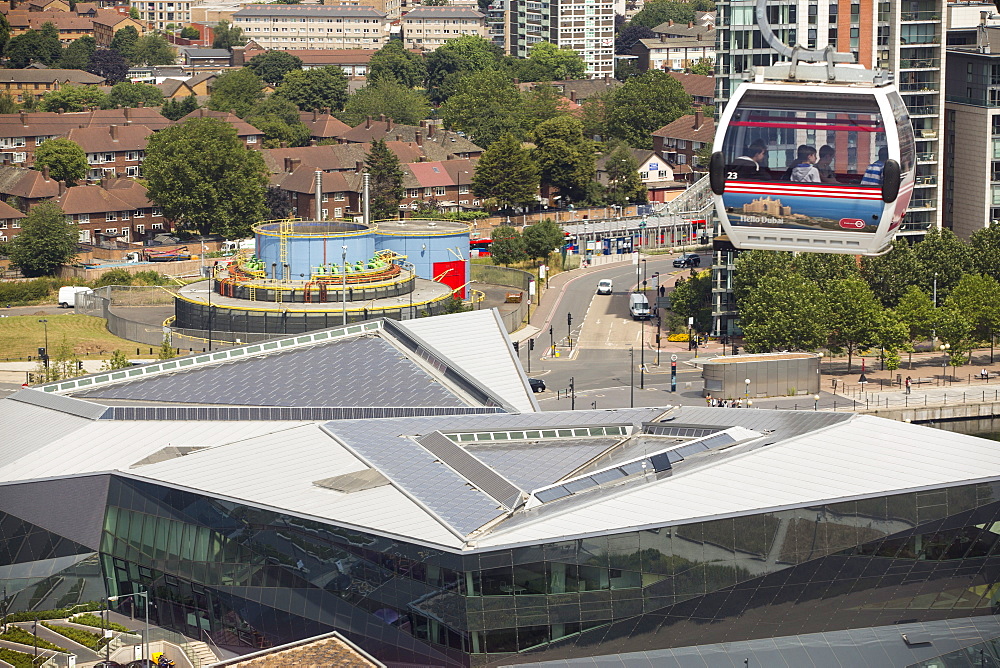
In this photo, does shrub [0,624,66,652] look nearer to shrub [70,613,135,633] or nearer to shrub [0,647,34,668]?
shrub [0,647,34,668]

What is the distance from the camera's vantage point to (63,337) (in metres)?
143

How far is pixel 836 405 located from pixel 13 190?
350ft

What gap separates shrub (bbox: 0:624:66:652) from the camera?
77.1 m

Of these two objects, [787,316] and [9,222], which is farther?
[9,222]

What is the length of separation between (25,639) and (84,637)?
7.49ft

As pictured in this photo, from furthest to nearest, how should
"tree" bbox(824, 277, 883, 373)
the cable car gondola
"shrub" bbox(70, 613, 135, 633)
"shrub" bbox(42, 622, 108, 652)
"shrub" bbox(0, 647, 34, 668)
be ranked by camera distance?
"tree" bbox(824, 277, 883, 373) < "shrub" bbox(70, 613, 135, 633) < "shrub" bbox(42, 622, 108, 652) < "shrub" bbox(0, 647, 34, 668) < the cable car gondola

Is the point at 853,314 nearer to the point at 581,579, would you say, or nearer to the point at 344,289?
the point at 344,289

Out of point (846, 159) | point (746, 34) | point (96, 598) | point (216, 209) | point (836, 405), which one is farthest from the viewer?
point (216, 209)

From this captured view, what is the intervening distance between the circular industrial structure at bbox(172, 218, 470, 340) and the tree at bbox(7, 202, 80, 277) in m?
24.3

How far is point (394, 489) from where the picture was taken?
256 ft

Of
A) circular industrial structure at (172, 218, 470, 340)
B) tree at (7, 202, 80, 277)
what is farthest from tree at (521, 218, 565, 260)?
tree at (7, 202, 80, 277)

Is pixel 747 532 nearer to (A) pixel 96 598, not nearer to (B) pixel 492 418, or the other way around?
(B) pixel 492 418

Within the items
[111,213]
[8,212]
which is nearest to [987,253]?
[111,213]

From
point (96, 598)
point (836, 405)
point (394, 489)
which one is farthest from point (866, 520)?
point (836, 405)
